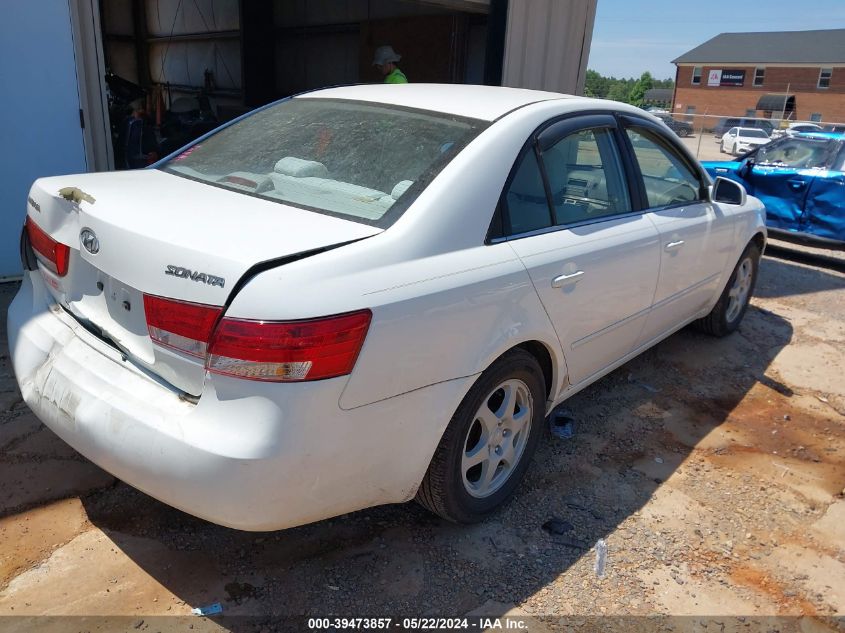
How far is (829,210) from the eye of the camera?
27.3 feet

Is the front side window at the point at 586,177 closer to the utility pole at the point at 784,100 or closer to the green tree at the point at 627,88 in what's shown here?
the utility pole at the point at 784,100

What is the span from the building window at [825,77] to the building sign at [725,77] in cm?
641

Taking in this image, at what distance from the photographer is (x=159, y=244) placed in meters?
2.10

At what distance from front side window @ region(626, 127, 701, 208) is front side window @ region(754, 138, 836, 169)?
564cm

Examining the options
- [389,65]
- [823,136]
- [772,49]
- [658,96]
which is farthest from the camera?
[658,96]

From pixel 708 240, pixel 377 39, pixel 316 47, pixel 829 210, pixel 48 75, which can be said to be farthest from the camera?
pixel 316 47

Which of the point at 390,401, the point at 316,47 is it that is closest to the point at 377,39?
the point at 316,47

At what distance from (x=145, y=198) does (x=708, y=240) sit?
3277mm

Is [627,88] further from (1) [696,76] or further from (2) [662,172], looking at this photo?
(2) [662,172]

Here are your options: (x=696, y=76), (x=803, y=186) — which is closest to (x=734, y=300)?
(x=803, y=186)

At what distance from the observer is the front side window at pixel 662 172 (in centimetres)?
374

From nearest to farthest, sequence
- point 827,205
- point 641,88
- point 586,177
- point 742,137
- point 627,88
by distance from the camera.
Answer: point 586,177 → point 827,205 → point 742,137 → point 641,88 → point 627,88

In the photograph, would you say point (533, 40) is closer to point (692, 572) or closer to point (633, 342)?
point (633, 342)

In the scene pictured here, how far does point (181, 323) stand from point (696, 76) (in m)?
68.7
